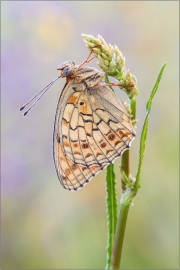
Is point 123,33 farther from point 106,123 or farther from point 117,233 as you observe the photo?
point 117,233

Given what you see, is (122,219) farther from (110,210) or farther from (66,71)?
(66,71)

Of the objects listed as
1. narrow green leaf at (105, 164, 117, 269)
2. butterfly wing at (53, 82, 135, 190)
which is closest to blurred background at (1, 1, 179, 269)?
butterfly wing at (53, 82, 135, 190)

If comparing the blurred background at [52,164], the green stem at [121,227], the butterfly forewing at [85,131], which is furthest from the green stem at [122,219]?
the blurred background at [52,164]

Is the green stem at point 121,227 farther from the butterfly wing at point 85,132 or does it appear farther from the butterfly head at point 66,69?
the butterfly head at point 66,69

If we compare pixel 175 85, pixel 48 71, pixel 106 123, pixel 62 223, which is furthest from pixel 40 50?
pixel 106 123

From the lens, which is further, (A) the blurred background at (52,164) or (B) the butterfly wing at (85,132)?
(A) the blurred background at (52,164)
